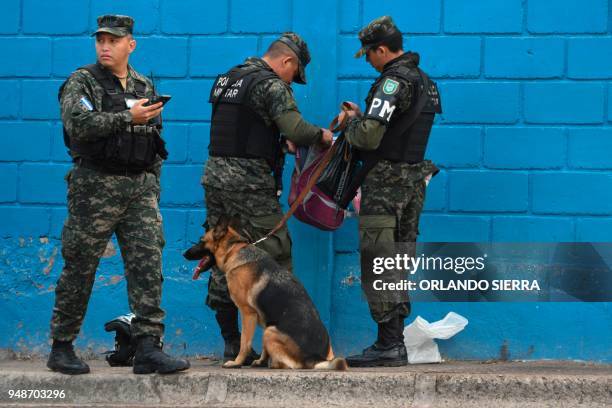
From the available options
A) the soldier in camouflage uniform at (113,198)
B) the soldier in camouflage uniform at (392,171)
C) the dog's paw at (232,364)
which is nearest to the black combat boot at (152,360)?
the soldier in camouflage uniform at (113,198)

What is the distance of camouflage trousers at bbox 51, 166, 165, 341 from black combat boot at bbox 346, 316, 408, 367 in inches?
47.5

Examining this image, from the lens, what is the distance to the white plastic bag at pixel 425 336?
6.71 m

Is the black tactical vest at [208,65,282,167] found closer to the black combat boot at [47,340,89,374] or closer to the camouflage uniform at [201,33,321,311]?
the camouflage uniform at [201,33,321,311]

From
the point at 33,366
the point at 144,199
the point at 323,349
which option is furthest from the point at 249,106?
the point at 33,366

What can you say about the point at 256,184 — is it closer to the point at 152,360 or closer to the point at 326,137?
the point at 326,137

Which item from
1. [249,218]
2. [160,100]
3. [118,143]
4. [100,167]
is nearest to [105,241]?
[100,167]

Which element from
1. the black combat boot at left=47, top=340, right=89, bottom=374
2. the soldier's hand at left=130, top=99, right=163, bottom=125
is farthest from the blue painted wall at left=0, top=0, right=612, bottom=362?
the soldier's hand at left=130, top=99, right=163, bottom=125

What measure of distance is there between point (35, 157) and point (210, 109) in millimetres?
1140

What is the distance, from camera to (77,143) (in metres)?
5.61

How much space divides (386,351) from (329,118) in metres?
1.48

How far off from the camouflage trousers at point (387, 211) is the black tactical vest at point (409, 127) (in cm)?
5

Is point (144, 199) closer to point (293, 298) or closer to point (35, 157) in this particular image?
point (293, 298)

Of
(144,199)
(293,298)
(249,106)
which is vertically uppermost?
(249,106)

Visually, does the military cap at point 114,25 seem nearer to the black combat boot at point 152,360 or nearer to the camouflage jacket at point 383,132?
the camouflage jacket at point 383,132
